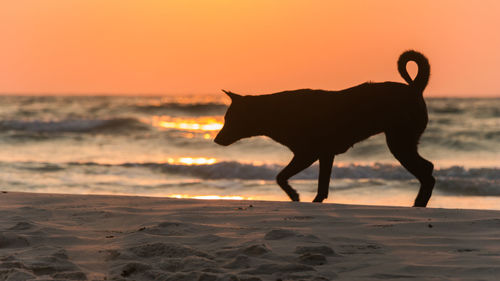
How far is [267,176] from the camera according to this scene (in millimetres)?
15062

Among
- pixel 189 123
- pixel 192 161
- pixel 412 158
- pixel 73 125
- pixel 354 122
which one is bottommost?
pixel 412 158

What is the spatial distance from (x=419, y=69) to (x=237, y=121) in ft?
6.44

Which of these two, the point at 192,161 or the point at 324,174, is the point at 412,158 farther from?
the point at 192,161

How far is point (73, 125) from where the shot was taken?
27984mm

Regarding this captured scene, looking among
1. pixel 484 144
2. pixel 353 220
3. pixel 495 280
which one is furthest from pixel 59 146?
pixel 495 280

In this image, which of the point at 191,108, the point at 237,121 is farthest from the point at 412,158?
the point at 191,108

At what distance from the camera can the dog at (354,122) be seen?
7.71 meters

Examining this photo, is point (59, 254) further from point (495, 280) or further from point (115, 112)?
point (115, 112)

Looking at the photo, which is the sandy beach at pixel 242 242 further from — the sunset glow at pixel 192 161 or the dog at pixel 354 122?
the sunset glow at pixel 192 161

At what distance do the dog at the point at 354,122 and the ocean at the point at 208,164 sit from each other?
3383 millimetres

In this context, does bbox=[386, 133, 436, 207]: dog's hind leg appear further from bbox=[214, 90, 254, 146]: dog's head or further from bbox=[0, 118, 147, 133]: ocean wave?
bbox=[0, 118, 147, 133]: ocean wave

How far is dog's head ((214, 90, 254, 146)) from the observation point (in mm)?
8211

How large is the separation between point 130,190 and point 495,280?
9.06 meters

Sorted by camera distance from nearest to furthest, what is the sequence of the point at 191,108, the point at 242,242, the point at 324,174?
the point at 242,242 < the point at 324,174 < the point at 191,108
